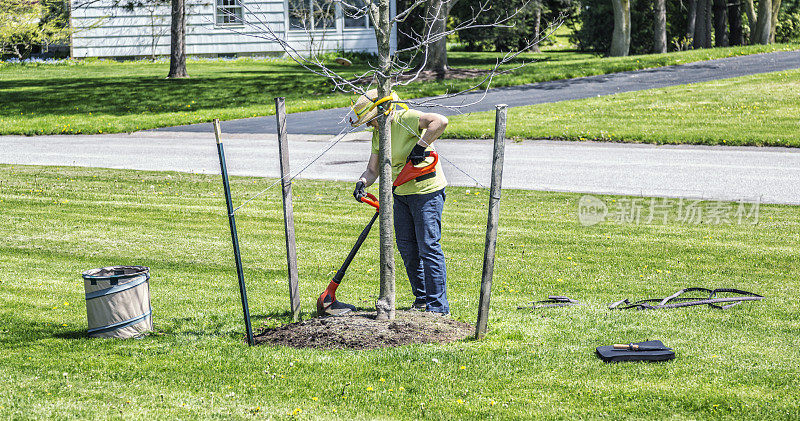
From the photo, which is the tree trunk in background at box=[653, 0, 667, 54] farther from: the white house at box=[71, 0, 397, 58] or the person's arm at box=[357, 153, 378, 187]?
the person's arm at box=[357, 153, 378, 187]

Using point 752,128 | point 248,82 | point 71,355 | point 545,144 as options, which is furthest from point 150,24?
point 71,355

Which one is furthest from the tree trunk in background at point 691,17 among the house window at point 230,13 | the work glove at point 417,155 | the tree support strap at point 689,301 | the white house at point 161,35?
the work glove at point 417,155

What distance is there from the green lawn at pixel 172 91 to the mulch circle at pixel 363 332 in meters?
13.7

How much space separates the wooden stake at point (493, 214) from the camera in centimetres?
534

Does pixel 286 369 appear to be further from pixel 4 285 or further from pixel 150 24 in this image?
pixel 150 24

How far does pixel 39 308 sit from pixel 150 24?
32725 mm

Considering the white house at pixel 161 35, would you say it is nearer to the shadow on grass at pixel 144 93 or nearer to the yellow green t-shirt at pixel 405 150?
the shadow on grass at pixel 144 93

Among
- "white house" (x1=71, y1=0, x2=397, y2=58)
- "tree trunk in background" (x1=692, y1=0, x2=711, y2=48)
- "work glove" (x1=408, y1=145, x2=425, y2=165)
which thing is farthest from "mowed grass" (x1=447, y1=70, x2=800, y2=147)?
"white house" (x1=71, y1=0, x2=397, y2=58)

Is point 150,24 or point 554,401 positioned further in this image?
point 150,24

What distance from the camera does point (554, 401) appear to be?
4.59 m

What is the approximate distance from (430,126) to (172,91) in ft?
73.7

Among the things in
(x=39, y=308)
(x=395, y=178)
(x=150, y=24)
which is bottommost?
(x=39, y=308)

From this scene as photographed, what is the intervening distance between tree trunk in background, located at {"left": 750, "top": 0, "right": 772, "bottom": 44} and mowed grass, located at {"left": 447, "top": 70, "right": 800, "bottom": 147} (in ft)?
38.3

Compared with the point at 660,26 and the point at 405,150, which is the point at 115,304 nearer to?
the point at 405,150
